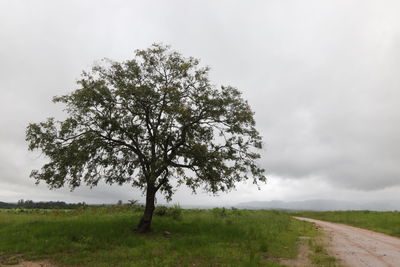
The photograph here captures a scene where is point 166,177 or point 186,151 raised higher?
point 186,151

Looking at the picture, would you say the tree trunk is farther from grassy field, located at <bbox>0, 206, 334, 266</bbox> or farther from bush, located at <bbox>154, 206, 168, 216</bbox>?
bush, located at <bbox>154, 206, 168, 216</bbox>

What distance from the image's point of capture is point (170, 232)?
21531 mm

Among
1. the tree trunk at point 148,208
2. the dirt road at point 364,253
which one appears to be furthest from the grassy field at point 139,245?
the dirt road at point 364,253

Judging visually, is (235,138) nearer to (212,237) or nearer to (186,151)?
(186,151)

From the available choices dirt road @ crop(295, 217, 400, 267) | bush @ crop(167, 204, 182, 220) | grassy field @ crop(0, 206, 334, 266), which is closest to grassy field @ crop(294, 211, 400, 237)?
dirt road @ crop(295, 217, 400, 267)

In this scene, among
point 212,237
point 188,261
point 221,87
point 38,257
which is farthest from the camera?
point 221,87

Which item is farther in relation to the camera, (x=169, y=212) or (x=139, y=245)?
(x=169, y=212)

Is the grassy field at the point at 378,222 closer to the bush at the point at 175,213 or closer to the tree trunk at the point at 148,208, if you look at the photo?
the bush at the point at 175,213

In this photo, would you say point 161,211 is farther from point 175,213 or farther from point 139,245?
point 139,245

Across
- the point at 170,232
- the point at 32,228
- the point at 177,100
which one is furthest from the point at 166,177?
the point at 32,228

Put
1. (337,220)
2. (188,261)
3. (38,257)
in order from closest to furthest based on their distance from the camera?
(188,261) < (38,257) < (337,220)

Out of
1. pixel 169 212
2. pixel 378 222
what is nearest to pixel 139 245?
pixel 169 212

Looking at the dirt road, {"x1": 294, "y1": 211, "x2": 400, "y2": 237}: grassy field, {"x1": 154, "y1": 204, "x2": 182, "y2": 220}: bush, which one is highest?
{"x1": 154, "y1": 204, "x2": 182, "y2": 220}: bush

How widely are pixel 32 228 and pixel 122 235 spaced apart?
7468 mm
